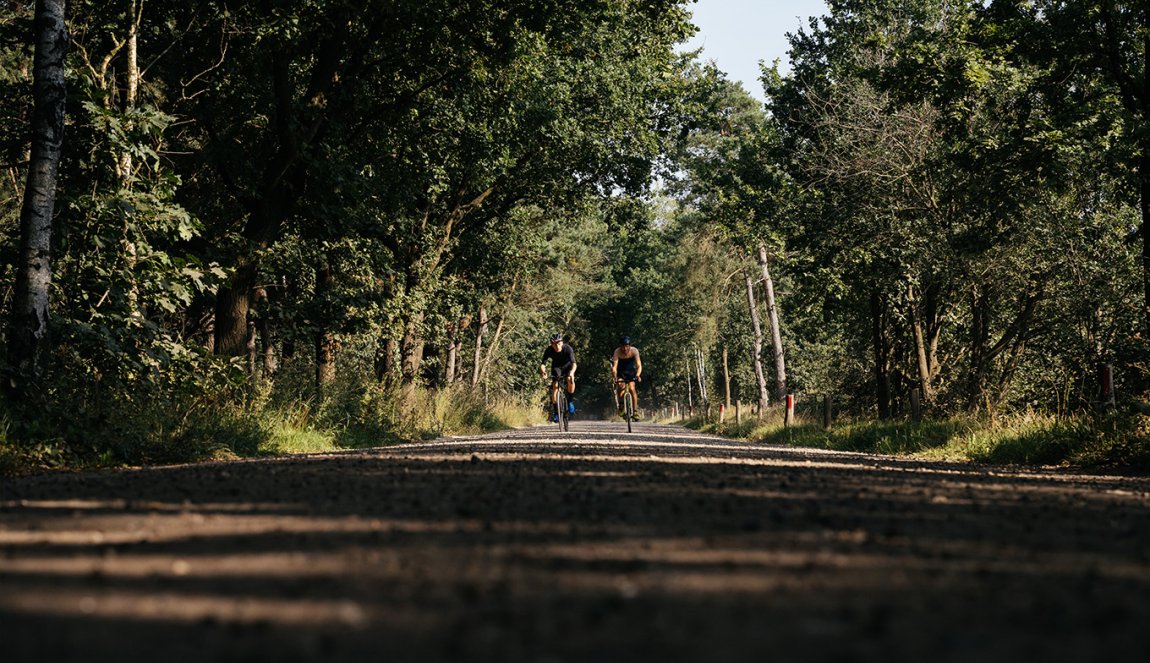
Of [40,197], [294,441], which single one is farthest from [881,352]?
[40,197]

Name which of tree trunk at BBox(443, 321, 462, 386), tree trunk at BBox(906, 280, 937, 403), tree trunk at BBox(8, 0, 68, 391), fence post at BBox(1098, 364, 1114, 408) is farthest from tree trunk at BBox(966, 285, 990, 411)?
tree trunk at BBox(8, 0, 68, 391)

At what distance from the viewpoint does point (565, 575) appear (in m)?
3.90

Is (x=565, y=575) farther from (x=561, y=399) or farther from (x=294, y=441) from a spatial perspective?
(x=561, y=399)

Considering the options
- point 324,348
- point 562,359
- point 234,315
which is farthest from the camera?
point 562,359

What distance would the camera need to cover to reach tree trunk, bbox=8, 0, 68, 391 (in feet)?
35.6

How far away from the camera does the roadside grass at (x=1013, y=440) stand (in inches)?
489

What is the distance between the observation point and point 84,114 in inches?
488

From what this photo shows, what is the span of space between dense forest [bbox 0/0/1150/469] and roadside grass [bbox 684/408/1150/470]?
0.33 feet

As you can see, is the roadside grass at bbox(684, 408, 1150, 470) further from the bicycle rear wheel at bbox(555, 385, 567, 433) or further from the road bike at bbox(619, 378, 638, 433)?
the bicycle rear wheel at bbox(555, 385, 567, 433)

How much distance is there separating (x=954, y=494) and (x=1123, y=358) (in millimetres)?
9192

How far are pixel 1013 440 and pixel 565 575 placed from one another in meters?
12.0

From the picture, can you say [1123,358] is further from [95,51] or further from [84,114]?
[95,51]

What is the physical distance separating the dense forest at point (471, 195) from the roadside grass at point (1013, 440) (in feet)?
0.33

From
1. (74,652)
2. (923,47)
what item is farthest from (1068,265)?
(74,652)
